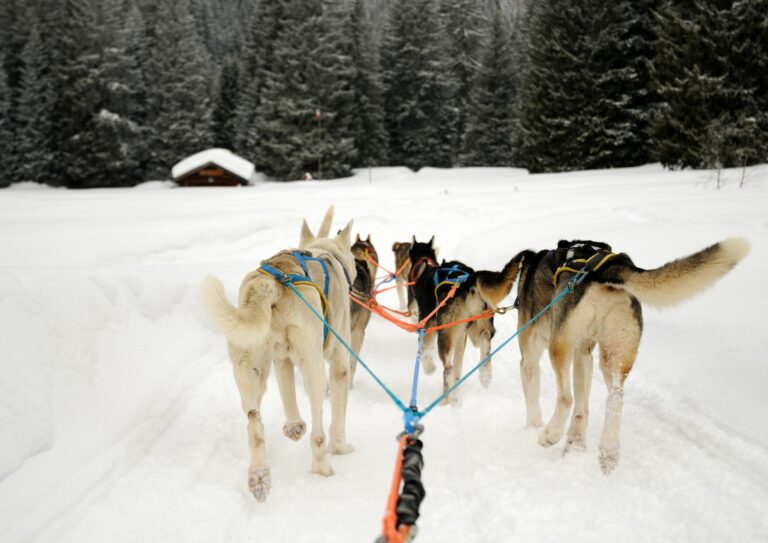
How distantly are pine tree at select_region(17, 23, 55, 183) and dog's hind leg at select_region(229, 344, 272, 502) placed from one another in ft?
147

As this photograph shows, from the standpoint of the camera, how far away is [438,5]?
4475cm

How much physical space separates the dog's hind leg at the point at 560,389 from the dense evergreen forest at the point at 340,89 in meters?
22.3

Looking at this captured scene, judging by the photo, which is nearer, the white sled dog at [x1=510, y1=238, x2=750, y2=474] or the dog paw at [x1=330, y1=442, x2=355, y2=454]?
the white sled dog at [x1=510, y1=238, x2=750, y2=474]

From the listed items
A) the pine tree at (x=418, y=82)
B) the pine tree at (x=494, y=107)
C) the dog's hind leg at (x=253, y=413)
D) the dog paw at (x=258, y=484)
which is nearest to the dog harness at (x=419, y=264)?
the dog's hind leg at (x=253, y=413)

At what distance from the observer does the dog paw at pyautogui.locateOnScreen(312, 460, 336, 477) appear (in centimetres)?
309

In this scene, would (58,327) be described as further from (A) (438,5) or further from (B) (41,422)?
(A) (438,5)

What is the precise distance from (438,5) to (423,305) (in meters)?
47.3

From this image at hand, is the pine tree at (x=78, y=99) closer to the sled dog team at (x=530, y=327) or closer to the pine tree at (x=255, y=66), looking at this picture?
the pine tree at (x=255, y=66)

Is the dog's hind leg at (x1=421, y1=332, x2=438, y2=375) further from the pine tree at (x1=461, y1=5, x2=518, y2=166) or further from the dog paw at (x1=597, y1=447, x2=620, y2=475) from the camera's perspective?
the pine tree at (x1=461, y1=5, x2=518, y2=166)

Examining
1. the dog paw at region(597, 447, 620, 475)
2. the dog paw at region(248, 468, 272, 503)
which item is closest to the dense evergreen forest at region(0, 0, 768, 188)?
the dog paw at region(597, 447, 620, 475)

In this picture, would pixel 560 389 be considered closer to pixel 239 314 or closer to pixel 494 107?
pixel 239 314

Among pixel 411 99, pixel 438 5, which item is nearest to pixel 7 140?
pixel 411 99

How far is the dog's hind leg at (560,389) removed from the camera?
3134 mm

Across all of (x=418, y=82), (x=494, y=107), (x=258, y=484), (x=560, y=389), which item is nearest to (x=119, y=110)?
(x=418, y=82)
